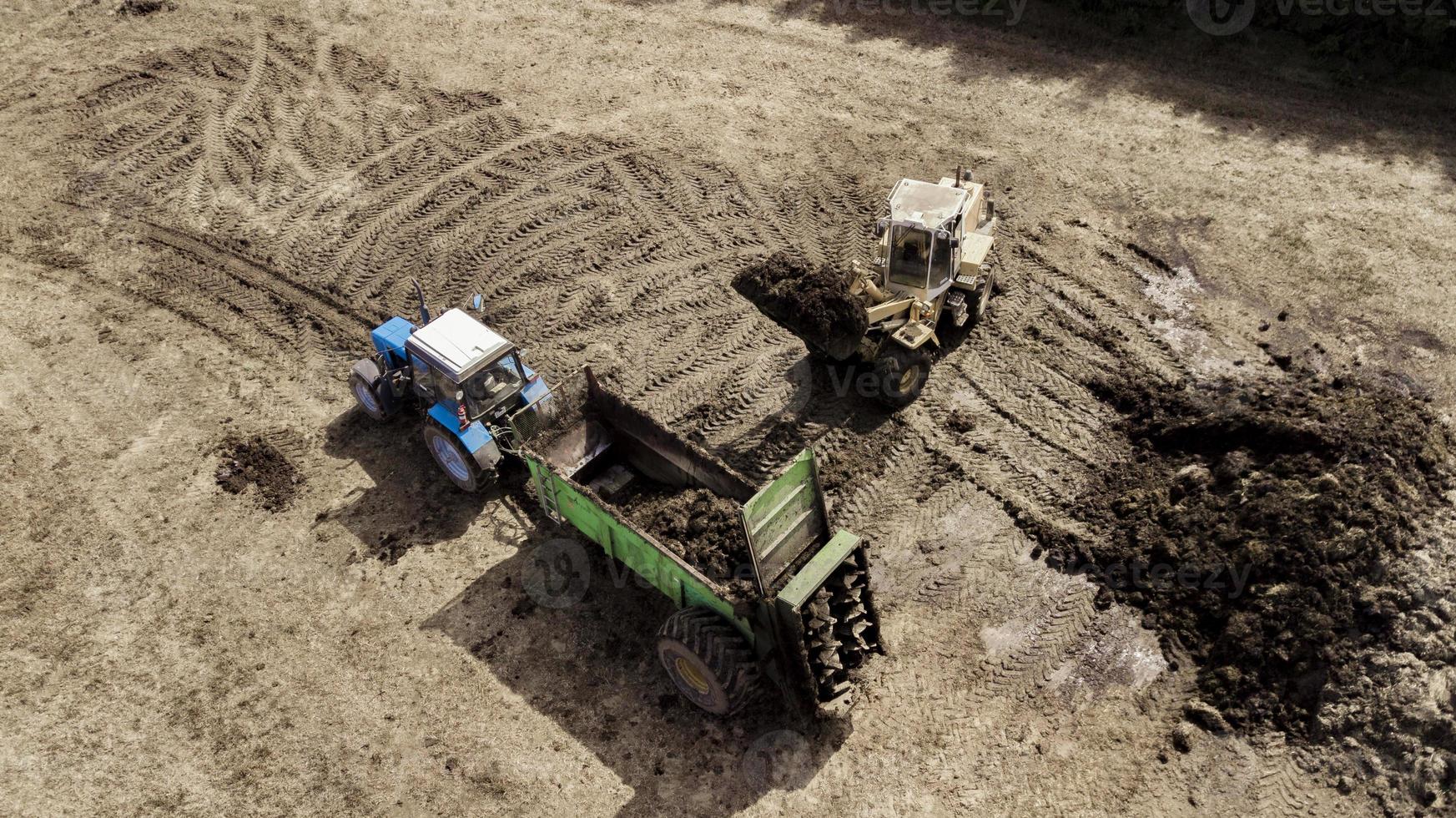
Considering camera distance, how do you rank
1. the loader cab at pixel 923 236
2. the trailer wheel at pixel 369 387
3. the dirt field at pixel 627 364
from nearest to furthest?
the dirt field at pixel 627 364, the loader cab at pixel 923 236, the trailer wheel at pixel 369 387

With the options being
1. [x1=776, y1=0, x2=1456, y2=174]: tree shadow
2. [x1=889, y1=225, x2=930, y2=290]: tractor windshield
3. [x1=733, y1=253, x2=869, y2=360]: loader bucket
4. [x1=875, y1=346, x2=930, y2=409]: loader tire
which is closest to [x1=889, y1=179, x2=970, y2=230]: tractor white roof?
[x1=889, y1=225, x2=930, y2=290]: tractor windshield

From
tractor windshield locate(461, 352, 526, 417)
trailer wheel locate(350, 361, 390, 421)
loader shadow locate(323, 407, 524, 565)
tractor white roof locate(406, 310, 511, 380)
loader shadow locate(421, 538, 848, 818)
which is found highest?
tractor white roof locate(406, 310, 511, 380)

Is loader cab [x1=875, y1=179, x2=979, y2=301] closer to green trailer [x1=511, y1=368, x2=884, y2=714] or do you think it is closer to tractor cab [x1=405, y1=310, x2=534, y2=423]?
green trailer [x1=511, y1=368, x2=884, y2=714]

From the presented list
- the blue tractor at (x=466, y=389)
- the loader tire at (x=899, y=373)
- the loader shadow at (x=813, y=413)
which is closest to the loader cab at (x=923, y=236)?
the loader tire at (x=899, y=373)

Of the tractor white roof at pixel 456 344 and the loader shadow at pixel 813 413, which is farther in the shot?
the loader shadow at pixel 813 413

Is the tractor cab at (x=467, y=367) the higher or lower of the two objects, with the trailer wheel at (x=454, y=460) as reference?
higher

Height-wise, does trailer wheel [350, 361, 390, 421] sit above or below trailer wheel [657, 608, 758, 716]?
above

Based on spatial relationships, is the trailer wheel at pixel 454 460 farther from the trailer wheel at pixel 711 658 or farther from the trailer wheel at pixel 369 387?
the trailer wheel at pixel 711 658

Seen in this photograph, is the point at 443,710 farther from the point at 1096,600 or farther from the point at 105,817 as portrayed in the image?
the point at 1096,600
